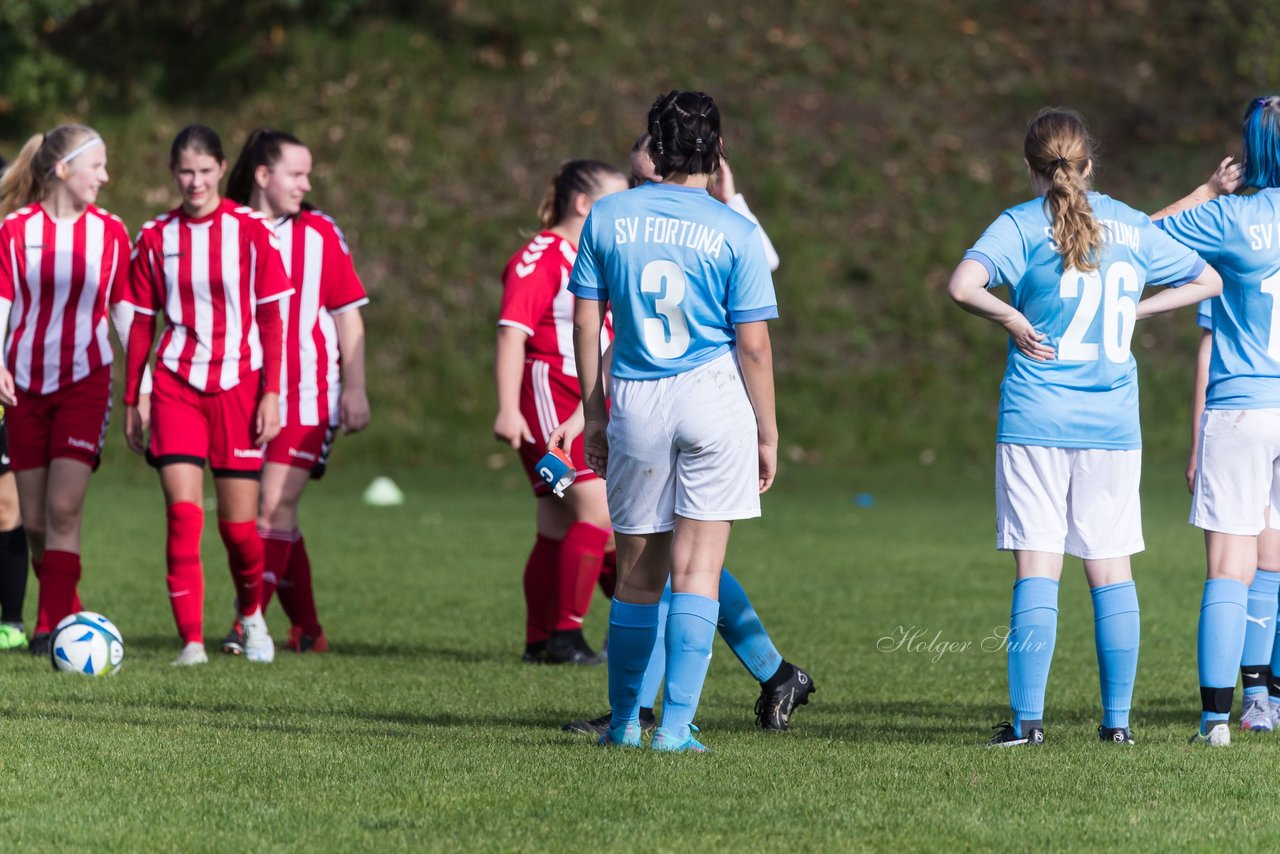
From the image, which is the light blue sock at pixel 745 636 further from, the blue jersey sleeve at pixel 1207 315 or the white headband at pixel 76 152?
the white headband at pixel 76 152

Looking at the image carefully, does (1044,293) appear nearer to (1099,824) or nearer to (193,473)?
(1099,824)

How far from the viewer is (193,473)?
23.5 feet

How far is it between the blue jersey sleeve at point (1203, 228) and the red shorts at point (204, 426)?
3816 mm

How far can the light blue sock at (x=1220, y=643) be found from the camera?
5363 mm

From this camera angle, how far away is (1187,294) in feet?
17.5

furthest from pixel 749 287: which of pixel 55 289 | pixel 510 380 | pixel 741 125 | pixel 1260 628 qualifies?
pixel 741 125

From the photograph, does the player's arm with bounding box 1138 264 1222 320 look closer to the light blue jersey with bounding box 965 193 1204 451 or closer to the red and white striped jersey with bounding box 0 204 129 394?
the light blue jersey with bounding box 965 193 1204 451

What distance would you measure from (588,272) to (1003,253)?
1243mm

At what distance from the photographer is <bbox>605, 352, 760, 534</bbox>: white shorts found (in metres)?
4.97

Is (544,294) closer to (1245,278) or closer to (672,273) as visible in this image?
(672,273)

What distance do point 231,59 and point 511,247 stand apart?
5288 mm

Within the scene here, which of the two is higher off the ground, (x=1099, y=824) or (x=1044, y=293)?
(x=1044, y=293)

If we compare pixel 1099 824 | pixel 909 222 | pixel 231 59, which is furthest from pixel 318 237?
pixel 231 59

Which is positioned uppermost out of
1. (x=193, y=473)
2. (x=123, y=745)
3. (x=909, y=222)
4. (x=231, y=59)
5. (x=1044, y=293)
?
(x=231, y=59)
